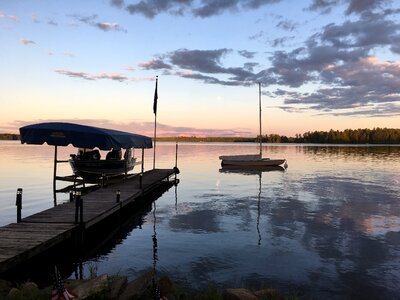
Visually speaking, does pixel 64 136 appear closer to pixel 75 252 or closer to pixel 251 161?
pixel 75 252

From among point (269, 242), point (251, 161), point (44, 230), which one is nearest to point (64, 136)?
point (44, 230)

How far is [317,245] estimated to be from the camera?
15.3 metres

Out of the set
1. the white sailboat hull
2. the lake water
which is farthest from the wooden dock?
the white sailboat hull

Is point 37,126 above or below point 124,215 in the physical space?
above

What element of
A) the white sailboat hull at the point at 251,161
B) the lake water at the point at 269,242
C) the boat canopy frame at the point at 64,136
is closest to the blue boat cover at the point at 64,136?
the boat canopy frame at the point at 64,136

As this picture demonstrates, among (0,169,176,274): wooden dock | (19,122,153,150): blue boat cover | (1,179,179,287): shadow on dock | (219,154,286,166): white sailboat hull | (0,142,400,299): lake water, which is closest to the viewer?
(0,169,176,274): wooden dock

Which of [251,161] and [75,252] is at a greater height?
[251,161]

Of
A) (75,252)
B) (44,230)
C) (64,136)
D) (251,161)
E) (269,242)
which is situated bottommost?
(75,252)

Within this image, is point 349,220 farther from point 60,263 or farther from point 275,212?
point 60,263

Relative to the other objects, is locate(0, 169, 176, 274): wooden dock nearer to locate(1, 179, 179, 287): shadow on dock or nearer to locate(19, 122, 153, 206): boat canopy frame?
locate(1, 179, 179, 287): shadow on dock

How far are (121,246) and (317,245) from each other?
328 inches

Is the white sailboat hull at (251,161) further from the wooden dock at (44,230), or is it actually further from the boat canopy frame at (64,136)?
the wooden dock at (44,230)

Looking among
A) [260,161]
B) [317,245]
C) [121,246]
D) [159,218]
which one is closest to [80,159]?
[159,218]

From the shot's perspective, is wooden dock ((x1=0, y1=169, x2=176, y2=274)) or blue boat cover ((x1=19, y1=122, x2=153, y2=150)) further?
blue boat cover ((x1=19, y1=122, x2=153, y2=150))
